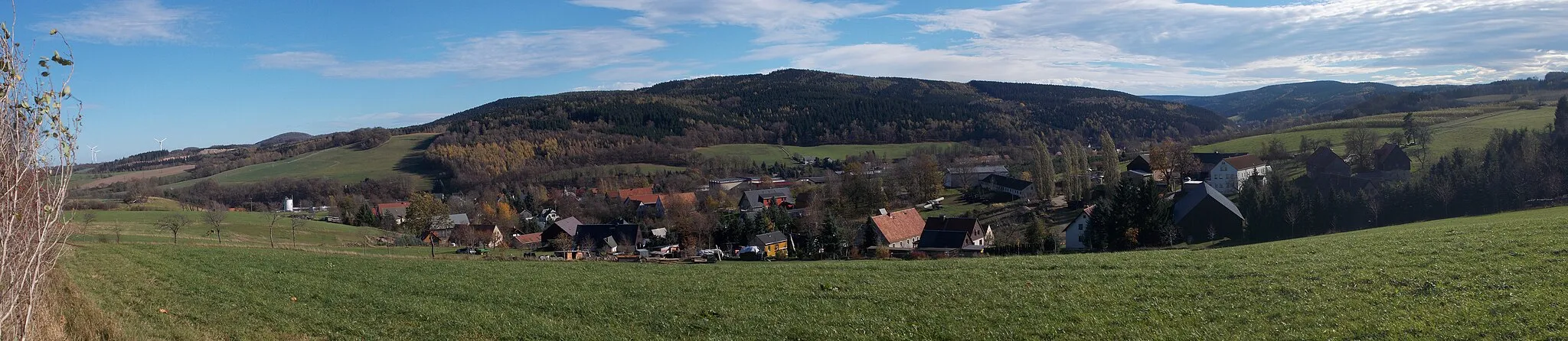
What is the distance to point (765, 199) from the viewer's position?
81812 millimetres

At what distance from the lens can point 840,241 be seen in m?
38.9

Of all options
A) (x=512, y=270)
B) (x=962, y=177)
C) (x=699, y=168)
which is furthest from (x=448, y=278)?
(x=699, y=168)

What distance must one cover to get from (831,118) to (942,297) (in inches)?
6095

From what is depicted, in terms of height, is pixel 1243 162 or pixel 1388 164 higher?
pixel 1243 162

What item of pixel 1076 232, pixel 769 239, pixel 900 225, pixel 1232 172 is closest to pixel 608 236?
pixel 769 239

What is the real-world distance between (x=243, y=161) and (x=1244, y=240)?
148040 millimetres

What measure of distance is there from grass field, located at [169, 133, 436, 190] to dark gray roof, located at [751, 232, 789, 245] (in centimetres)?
7825

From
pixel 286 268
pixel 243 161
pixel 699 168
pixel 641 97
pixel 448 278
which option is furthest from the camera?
pixel 641 97

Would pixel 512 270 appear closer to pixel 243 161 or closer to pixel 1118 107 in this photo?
pixel 243 161

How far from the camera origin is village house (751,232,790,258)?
45812mm

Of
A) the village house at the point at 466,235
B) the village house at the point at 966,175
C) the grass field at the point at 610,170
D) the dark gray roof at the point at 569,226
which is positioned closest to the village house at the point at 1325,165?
the village house at the point at 966,175

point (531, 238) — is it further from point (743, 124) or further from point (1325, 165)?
point (743, 124)

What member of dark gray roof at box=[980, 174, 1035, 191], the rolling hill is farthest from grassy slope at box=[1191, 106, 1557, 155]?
dark gray roof at box=[980, 174, 1035, 191]

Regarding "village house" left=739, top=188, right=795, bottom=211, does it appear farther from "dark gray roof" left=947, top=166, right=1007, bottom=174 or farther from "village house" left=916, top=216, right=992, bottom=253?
"village house" left=916, top=216, right=992, bottom=253
